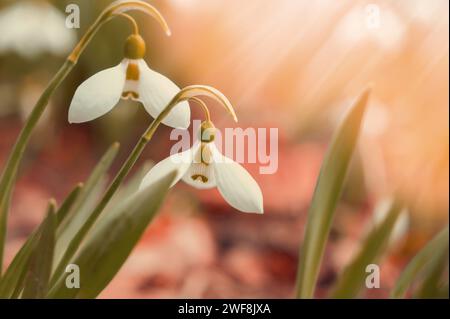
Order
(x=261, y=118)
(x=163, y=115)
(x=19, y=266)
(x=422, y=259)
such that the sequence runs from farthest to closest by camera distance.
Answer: (x=261, y=118), (x=422, y=259), (x=19, y=266), (x=163, y=115)

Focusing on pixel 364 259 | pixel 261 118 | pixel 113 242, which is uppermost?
pixel 261 118

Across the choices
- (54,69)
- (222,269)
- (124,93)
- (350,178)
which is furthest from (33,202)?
(124,93)

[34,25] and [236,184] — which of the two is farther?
[34,25]

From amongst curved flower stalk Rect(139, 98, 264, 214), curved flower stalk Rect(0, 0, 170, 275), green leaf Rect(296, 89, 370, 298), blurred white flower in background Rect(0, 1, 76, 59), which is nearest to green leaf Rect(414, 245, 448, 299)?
green leaf Rect(296, 89, 370, 298)

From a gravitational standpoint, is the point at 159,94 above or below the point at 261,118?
below

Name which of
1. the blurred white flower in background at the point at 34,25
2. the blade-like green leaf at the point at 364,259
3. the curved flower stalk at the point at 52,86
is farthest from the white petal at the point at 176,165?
the blurred white flower in background at the point at 34,25

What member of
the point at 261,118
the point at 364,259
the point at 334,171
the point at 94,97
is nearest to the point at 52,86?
the point at 94,97

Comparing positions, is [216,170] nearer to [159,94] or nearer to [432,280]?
[159,94]
